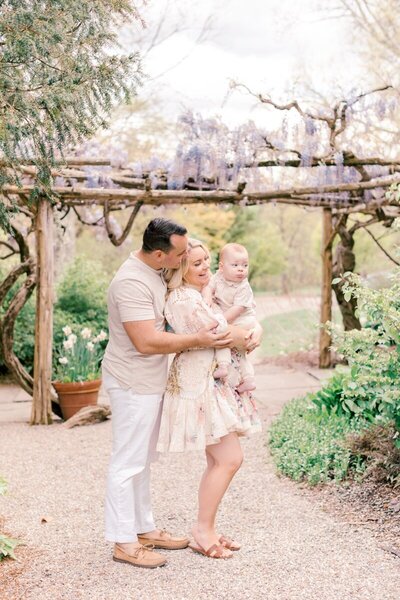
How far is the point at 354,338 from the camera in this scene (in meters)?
4.23

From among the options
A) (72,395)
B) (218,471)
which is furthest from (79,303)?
(218,471)

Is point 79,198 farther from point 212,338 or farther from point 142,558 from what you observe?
point 142,558

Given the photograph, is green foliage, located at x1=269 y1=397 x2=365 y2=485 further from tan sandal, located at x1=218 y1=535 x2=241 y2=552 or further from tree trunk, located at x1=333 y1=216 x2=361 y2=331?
tree trunk, located at x1=333 y1=216 x2=361 y2=331

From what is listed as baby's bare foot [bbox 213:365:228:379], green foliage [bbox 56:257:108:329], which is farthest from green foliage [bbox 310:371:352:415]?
green foliage [bbox 56:257:108:329]

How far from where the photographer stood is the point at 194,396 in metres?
3.25

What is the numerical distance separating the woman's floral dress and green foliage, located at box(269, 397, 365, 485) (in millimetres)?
1509

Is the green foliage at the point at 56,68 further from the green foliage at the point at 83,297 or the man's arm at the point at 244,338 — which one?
the green foliage at the point at 83,297

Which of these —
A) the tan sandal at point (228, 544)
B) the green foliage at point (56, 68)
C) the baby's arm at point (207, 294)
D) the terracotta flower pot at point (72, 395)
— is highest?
the green foliage at point (56, 68)

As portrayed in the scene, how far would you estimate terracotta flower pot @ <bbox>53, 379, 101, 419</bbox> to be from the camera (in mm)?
6855

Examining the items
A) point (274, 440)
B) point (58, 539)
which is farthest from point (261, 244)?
point (58, 539)

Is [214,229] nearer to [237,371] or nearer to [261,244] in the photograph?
[261,244]

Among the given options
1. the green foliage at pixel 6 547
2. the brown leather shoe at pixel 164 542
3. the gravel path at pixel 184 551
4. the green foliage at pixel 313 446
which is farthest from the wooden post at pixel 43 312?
the brown leather shoe at pixel 164 542

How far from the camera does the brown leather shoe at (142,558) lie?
3.31m

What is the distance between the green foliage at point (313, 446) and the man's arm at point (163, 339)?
71.2 inches
